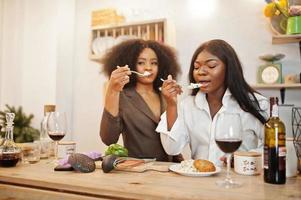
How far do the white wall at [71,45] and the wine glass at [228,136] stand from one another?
1.50m

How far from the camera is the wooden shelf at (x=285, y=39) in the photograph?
2.07 metres

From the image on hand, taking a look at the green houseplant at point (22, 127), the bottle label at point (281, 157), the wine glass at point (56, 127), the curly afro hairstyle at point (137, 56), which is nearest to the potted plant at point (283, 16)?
the curly afro hairstyle at point (137, 56)

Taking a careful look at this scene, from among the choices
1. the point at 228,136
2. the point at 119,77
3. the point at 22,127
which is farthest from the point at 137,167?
the point at 22,127

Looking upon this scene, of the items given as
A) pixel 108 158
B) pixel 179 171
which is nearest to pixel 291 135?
pixel 179 171

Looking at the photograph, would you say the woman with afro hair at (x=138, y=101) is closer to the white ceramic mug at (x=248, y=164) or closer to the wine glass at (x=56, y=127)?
the wine glass at (x=56, y=127)

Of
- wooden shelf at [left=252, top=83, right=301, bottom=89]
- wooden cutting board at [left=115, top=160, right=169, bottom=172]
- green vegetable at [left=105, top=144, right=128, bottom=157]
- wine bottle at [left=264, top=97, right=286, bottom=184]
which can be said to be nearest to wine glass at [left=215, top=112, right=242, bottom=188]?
wine bottle at [left=264, top=97, right=286, bottom=184]

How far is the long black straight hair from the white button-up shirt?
0.03m

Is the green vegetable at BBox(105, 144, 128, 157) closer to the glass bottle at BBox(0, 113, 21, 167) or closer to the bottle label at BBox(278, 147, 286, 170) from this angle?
the glass bottle at BBox(0, 113, 21, 167)

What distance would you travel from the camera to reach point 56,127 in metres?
1.51

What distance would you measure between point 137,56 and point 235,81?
31.7 inches

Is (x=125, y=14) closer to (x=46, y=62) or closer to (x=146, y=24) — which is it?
(x=146, y=24)

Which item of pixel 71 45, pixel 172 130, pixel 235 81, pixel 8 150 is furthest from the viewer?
pixel 71 45

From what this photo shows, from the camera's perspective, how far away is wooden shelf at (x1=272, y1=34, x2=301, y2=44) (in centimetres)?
207

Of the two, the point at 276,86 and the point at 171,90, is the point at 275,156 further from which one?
the point at 276,86
